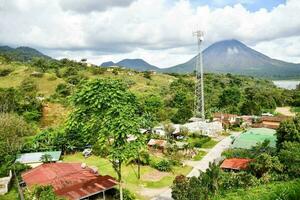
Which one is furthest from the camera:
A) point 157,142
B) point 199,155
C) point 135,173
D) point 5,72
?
point 5,72

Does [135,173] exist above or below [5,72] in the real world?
below

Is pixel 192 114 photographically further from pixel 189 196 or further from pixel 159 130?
pixel 189 196

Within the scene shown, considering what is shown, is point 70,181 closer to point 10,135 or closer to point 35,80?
point 10,135

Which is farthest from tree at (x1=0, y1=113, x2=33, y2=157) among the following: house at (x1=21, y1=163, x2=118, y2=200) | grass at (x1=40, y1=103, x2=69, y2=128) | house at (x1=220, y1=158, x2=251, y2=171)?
house at (x1=220, y1=158, x2=251, y2=171)

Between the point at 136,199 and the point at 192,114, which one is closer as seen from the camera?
the point at 136,199

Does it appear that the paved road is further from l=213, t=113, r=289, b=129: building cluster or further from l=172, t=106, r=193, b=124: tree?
l=172, t=106, r=193, b=124: tree

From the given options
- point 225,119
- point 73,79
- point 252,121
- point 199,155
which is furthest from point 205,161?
point 73,79

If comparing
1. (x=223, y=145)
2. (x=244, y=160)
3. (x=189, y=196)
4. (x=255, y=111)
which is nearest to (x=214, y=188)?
(x=189, y=196)
